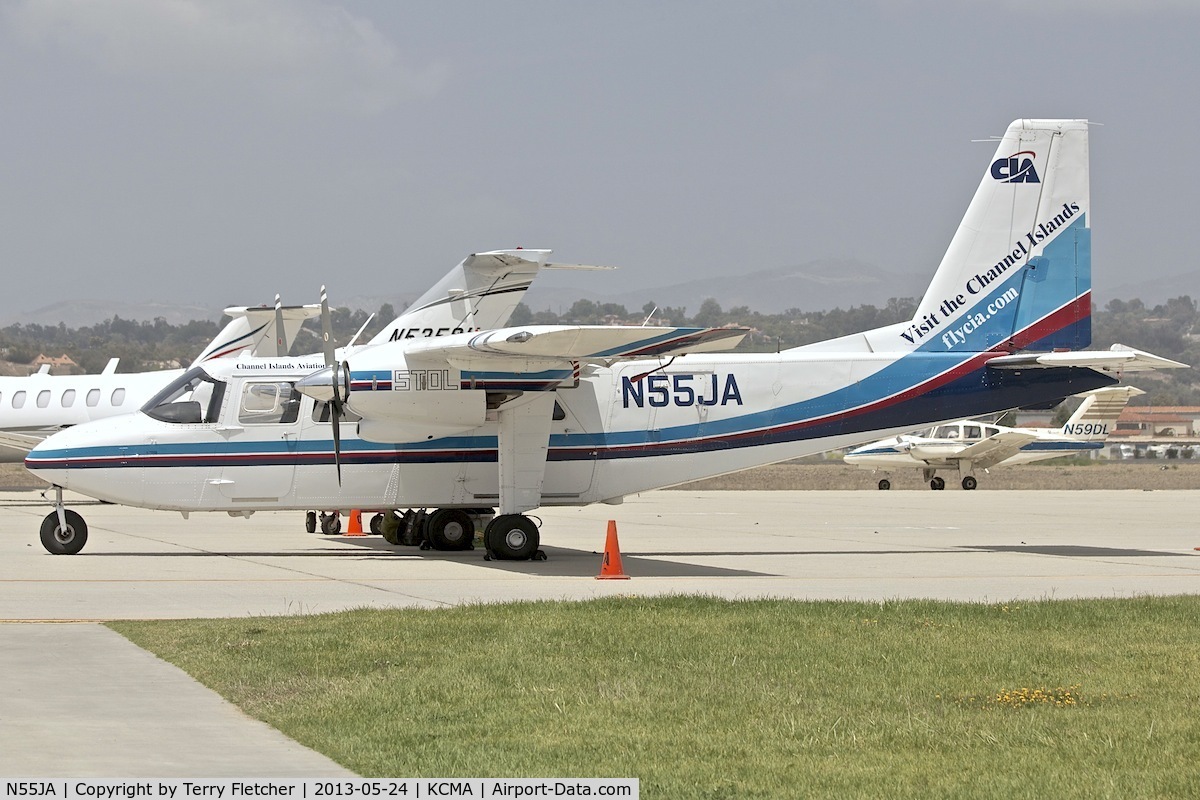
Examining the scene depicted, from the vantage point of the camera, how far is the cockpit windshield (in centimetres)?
2091

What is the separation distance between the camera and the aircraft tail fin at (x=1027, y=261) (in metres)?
23.1

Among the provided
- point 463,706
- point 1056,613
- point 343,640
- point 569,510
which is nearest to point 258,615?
point 343,640

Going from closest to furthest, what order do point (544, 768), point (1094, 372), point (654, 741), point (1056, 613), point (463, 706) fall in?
1. point (544, 768)
2. point (654, 741)
3. point (463, 706)
4. point (1056, 613)
5. point (1094, 372)

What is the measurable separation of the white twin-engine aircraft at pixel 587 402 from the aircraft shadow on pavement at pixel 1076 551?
2.66 meters

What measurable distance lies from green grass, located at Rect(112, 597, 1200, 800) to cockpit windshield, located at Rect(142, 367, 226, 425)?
8.67 meters

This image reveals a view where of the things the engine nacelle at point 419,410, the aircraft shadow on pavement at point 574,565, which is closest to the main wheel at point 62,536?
the engine nacelle at point 419,410

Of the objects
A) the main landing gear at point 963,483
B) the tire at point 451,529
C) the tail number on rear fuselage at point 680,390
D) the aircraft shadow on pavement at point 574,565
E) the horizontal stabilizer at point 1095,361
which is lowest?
the main landing gear at point 963,483

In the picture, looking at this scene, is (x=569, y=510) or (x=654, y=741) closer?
(x=654, y=741)

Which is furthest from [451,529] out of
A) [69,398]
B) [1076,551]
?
[69,398]

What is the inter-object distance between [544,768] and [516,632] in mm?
4714

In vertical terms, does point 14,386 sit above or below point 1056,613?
above

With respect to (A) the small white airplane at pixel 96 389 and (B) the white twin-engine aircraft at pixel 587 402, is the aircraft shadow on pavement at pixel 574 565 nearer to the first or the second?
(B) the white twin-engine aircraft at pixel 587 402

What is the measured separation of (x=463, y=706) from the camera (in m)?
8.89

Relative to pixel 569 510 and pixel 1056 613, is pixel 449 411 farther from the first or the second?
pixel 569 510
